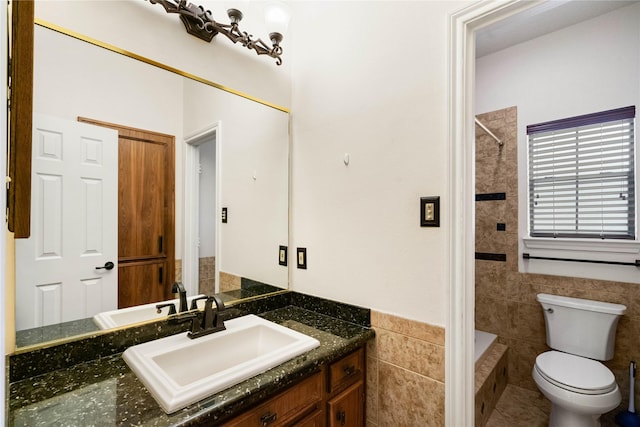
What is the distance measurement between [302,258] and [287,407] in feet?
2.71

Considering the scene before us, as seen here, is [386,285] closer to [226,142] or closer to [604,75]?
[226,142]

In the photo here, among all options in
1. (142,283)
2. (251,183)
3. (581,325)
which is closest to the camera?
(142,283)

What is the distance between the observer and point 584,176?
7.55 ft

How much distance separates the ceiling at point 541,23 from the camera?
2.06 m

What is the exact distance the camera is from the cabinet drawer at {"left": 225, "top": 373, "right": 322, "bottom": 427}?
0.99m

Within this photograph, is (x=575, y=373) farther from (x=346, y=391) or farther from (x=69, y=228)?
(x=69, y=228)

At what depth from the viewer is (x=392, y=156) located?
1412mm

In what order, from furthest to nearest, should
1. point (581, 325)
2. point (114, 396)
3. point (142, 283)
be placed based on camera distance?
1. point (581, 325)
2. point (142, 283)
3. point (114, 396)

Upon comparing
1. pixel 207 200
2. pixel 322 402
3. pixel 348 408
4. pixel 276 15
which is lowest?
pixel 348 408

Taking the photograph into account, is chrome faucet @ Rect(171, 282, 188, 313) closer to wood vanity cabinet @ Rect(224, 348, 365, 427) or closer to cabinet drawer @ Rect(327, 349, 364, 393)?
wood vanity cabinet @ Rect(224, 348, 365, 427)

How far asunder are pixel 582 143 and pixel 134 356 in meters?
3.13

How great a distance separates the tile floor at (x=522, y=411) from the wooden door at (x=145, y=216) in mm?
2362

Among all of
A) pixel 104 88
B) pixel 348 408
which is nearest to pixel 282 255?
pixel 348 408

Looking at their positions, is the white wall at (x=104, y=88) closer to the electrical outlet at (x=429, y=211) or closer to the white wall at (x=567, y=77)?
the electrical outlet at (x=429, y=211)
